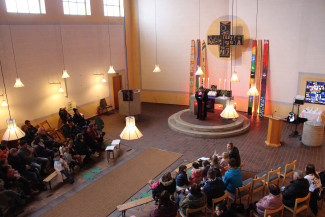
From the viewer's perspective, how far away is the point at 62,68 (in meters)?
11.6

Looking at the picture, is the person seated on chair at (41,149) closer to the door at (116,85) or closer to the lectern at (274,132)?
the door at (116,85)

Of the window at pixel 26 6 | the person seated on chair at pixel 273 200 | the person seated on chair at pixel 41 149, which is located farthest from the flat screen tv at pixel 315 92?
the window at pixel 26 6

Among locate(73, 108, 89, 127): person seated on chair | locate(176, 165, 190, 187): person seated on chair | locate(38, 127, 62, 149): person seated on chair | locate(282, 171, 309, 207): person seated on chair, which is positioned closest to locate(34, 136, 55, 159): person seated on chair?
locate(38, 127, 62, 149): person seated on chair

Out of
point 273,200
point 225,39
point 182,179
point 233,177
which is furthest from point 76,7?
point 273,200

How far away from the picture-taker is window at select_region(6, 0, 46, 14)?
9523 mm

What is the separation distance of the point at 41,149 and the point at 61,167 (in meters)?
1.27

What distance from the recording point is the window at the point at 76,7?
11.5 metres

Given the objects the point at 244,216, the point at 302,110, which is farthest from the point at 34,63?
the point at 302,110

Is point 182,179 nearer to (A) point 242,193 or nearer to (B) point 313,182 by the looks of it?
(A) point 242,193

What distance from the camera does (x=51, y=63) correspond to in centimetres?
1109

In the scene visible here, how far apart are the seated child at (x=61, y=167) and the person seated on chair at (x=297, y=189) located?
5419 mm

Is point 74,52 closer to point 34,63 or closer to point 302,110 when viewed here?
point 34,63

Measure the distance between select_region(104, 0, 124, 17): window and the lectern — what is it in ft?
30.2

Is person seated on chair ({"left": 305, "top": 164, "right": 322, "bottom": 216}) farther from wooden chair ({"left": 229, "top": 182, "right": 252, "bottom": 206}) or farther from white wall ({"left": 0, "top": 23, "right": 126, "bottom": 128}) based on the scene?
white wall ({"left": 0, "top": 23, "right": 126, "bottom": 128})
